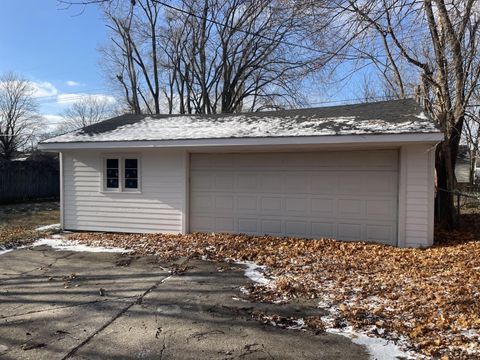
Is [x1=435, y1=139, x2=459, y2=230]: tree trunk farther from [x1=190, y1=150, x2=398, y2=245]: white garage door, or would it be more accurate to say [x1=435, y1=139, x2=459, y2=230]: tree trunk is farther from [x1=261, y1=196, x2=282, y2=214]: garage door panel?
[x1=261, y1=196, x2=282, y2=214]: garage door panel

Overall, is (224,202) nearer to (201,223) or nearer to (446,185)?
(201,223)

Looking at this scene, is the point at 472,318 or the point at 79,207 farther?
the point at 79,207

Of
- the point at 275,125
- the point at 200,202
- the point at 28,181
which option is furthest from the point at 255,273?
the point at 28,181

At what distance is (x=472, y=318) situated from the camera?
14.3 ft

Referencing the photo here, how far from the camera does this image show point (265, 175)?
979 cm

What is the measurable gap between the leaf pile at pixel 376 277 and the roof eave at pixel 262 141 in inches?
83.9

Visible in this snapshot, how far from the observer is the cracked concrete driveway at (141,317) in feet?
12.8

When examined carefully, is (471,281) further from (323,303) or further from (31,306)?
(31,306)

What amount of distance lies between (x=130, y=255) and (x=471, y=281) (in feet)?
19.3

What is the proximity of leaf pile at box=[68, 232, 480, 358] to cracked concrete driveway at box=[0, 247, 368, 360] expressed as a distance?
0.58 m

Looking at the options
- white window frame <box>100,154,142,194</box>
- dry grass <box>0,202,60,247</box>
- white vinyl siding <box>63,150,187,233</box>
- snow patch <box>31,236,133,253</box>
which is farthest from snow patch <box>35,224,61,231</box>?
white window frame <box>100,154,142,194</box>

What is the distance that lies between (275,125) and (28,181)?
14885 mm

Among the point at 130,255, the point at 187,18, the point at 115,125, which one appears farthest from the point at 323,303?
the point at 187,18

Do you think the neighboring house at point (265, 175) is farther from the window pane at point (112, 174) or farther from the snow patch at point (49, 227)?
the snow patch at point (49, 227)
